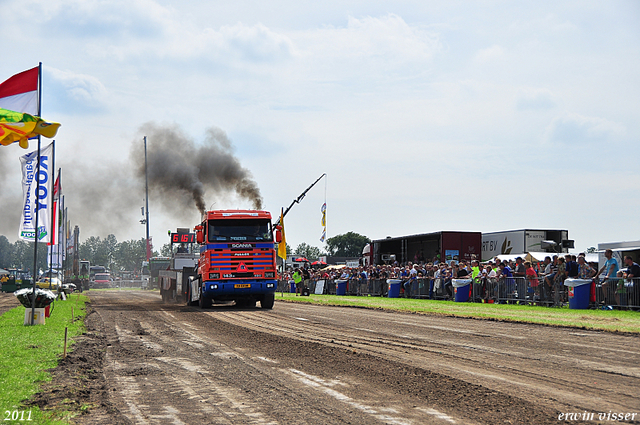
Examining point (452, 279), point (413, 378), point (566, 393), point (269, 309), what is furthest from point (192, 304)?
point (566, 393)

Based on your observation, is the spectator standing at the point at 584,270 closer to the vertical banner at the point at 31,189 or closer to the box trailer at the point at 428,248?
the box trailer at the point at 428,248

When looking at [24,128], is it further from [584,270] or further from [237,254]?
[584,270]

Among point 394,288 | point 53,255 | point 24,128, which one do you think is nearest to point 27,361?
point 24,128

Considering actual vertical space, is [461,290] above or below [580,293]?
below

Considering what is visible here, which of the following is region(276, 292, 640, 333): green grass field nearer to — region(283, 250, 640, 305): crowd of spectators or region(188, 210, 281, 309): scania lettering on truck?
region(283, 250, 640, 305): crowd of spectators

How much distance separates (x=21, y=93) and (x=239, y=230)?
912 centimetres

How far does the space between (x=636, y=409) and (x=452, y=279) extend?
790 inches

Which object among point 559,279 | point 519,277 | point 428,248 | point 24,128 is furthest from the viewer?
point 428,248

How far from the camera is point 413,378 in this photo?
7656 mm

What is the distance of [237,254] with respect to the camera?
21719mm

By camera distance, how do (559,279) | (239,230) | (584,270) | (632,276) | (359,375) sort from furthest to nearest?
(239,230) → (559,279) → (584,270) → (632,276) → (359,375)

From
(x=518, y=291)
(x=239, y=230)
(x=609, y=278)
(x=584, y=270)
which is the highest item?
(x=239, y=230)

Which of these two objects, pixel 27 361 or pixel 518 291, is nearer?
pixel 27 361

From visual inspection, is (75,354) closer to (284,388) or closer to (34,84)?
(284,388)
